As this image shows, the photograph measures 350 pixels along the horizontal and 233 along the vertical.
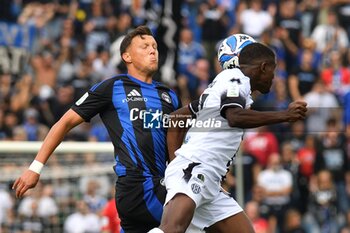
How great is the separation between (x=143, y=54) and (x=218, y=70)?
9.40m

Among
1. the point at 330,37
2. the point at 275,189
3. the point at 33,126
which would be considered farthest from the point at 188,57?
the point at 275,189

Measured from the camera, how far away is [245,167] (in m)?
15.2

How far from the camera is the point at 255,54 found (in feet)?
24.9

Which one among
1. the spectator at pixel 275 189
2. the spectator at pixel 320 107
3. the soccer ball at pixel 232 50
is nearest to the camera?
the soccer ball at pixel 232 50

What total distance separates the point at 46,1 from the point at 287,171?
669 cm

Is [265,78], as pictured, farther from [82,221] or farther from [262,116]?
[82,221]

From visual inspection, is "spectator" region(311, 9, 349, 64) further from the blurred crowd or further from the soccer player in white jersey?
the soccer player in white jersey

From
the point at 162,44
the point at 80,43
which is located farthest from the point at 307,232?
the point at 80,43

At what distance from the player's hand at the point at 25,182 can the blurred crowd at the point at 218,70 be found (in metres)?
4.67

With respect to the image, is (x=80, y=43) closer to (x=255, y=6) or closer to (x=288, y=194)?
(x=255, y=6)

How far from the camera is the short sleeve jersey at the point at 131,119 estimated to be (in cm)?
802

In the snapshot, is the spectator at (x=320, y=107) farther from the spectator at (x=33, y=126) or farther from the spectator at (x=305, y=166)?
the spectator at (x=33, y=126)

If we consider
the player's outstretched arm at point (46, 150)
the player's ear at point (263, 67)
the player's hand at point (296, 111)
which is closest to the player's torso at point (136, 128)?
the player's outstretched arm at point (46, 150)

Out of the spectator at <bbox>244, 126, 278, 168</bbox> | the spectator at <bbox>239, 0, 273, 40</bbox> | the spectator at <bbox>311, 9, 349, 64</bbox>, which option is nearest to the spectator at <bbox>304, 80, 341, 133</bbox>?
the spectator at <bbox>244, 126, 278, 168</bbox>
